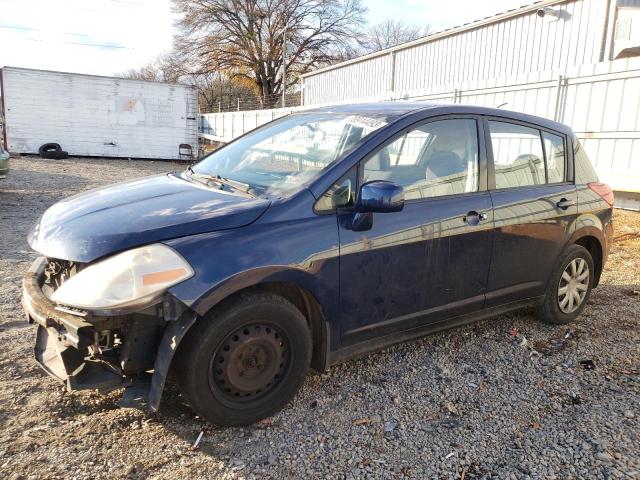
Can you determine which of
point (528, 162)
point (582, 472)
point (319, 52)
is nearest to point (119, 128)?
point (528, 162)

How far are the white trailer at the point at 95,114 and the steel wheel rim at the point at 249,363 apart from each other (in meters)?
19.0

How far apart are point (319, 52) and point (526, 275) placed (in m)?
38.9

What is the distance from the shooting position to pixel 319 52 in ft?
130

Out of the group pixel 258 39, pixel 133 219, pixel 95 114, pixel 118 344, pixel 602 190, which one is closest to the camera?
pixel 118 344

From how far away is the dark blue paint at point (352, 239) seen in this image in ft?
7.87

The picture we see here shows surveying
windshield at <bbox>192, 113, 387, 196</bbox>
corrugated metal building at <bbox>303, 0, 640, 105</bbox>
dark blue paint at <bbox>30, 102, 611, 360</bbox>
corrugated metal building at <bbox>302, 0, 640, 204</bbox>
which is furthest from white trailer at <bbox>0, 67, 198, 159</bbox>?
dark blue paint at <bbox>30, 102, 611, 360</bbox>

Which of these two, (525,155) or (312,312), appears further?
(525,155)

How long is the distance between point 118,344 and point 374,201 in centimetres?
147

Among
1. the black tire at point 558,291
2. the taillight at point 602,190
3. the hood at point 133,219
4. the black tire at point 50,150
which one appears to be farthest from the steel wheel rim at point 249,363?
the black tire at point 50,150

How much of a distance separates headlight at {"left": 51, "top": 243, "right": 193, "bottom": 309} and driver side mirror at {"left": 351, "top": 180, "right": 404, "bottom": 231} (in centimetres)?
98

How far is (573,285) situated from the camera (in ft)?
13.7

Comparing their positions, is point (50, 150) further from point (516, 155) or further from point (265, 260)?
point (265, 260)

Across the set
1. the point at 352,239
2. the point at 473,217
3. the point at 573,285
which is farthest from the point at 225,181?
the point at 573,285

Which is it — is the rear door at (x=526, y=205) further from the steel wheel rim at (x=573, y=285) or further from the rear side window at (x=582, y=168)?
the steel wheel rim at (x=573, y=285)
